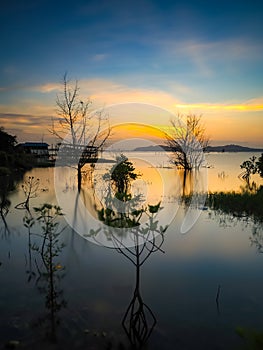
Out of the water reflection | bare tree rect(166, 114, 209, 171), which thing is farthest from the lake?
bare tree rect(166, 114, 209, 171)

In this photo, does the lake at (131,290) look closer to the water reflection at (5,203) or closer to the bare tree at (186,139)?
the water reflection at (5,203)

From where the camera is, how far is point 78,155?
18.0m

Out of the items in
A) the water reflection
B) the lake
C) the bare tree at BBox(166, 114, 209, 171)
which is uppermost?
the bare tree at BBox(166, 114, 209, 171)

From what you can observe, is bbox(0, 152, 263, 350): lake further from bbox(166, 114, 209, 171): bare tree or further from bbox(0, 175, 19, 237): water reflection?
bbox(166, 114, 209, 171): bare tree

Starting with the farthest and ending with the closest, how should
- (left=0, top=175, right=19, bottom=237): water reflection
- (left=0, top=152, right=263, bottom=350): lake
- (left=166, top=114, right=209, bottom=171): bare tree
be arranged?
(left=166, top=114, right=209, bottom=171): bare tree < (left=0, top=175, right=19, bottom=237): water reflection < (left=0, top=152, right=263, bottom=350): lake

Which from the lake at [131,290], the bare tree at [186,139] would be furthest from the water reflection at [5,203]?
the bare tree at [186,139]

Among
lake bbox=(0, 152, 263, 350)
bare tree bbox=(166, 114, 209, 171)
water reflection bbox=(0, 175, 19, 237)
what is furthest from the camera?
bare tree bbox=(166, 114, 209, 171)

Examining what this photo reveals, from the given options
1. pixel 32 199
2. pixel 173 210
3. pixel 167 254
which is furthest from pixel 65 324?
pixel 32 199

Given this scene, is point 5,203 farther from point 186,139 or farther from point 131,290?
point 186,139

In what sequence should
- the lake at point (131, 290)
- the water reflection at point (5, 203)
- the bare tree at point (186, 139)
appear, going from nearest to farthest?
the lake at point (131, 290) < the water reflection at point (5, 203) < the bare tree at point (186, 139)

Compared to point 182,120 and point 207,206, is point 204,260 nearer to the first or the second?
point 207,206

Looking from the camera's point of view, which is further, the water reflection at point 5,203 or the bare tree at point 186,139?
the bare tree at point 186,139

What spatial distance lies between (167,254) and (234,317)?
261cm

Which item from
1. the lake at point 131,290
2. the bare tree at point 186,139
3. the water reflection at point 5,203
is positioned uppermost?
the bare tree at point 186,139
